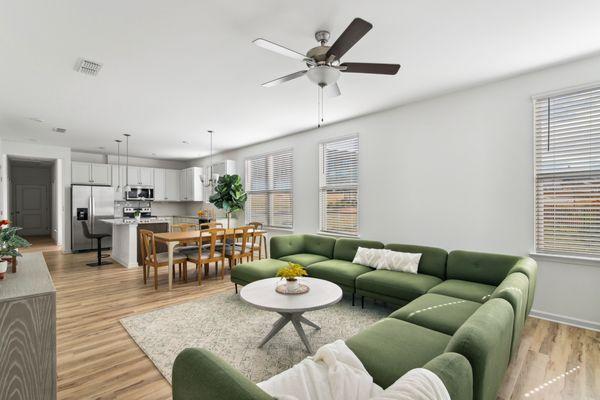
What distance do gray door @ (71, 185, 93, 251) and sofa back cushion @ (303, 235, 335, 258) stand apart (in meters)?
5.78

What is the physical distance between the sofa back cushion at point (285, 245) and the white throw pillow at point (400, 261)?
157 cm

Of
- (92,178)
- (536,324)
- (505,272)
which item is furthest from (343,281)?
(92,178)

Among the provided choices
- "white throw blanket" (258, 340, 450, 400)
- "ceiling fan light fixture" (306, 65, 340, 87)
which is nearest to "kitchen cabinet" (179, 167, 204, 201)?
"ceiling fan light fixture" (306, 65, 340, 87)

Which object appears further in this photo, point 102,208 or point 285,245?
point 102,208

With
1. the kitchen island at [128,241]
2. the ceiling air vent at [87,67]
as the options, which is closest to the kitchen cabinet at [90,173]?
the kitchen island at [128,241]

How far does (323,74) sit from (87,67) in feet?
8.18

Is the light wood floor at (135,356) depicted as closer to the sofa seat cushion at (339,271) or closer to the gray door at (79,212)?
the sofa seat cushion at (339,271)

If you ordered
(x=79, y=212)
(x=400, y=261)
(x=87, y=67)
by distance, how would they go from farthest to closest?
1. (x=79, y=212)
2. (x=400, y=261)
3. (x=87, y=67)

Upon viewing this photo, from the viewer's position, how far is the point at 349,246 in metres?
4.26

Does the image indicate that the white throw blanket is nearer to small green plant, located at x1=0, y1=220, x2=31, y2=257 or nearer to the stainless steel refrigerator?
small green plant, located at x1=0, y1=220, x2=31, y2=257

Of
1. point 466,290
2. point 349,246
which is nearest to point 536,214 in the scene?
point 466,290

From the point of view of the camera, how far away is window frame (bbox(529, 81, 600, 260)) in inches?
115

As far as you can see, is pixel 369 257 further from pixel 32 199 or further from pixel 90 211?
pixel 32 199

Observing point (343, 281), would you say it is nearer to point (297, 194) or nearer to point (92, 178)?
point (297, 194)
